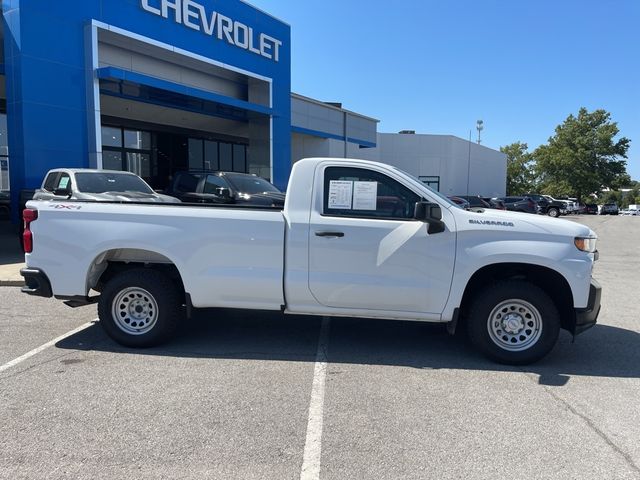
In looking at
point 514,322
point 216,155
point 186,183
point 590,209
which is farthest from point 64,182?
point 590,209

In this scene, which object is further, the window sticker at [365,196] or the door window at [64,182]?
the door window at [64,182]

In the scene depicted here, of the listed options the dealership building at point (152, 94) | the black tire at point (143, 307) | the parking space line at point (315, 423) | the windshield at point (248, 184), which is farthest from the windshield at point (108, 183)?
the parking space line at point (315, 423)

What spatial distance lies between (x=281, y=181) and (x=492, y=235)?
18.7m

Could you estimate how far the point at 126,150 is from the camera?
2264 cm

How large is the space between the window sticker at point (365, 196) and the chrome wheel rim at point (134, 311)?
2348mm

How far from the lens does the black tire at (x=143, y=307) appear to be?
204 inches

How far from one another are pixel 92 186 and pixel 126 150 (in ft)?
41.4

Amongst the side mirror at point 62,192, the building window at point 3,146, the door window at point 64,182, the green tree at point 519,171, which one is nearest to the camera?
the side mirror at point 62,192

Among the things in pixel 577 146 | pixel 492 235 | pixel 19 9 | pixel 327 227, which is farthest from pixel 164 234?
pixel 577 146

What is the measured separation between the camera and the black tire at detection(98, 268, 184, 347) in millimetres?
5176

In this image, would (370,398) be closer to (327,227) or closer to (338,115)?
(327,227)

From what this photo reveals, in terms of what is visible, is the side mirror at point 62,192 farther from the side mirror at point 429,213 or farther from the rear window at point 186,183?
the side mirror at point 429,213

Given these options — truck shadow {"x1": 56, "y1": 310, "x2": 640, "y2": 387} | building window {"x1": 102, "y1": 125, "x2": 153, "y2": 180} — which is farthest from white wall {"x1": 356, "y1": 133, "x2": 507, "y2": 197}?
truck shadow {"x1": 56, "y1": 310, "x2": 640, "y2": 387}

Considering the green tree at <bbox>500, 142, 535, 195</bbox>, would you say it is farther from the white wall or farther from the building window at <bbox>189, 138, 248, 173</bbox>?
the building window at <bbox>189, 138, 248, 173</bbox>
